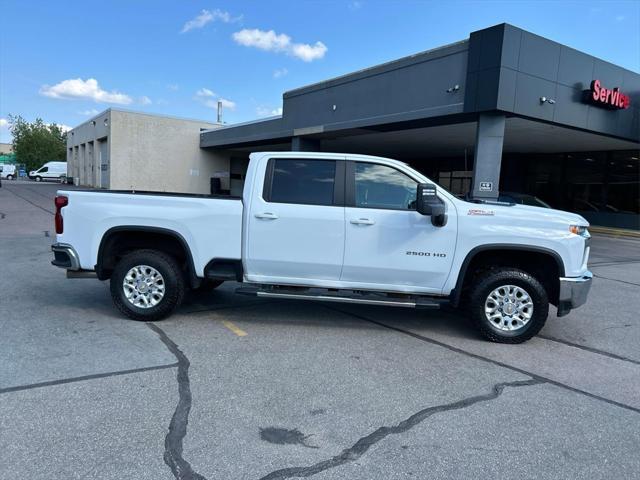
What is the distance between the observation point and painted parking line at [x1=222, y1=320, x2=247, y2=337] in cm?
538

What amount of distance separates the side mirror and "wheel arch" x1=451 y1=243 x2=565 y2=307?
0.53 m

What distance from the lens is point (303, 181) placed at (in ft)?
18.5

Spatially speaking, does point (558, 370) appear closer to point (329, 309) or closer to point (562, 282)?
point (562, 282)

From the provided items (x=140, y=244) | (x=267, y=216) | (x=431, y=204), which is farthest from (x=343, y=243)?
(x=140, y=244)

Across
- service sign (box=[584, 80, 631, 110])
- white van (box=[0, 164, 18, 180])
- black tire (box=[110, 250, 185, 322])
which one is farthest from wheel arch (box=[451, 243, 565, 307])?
white van (box=[0, 164, 18, 180])

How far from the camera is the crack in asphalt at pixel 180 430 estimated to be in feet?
9.28

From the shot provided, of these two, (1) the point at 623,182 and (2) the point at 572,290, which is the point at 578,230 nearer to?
(2) the point at 572,290

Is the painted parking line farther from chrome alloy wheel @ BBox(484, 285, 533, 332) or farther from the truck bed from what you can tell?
chrome alloy wheel @ BBox(484, 285, 533, 332)

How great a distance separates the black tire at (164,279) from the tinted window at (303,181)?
57.7 inches

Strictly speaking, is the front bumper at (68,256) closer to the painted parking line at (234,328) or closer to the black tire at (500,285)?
the painted parking line at (234,328)

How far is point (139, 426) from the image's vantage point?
3311mm

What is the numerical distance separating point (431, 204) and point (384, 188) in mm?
623

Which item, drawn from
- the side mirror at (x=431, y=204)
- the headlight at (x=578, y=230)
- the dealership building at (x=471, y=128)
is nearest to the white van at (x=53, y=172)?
the dealership building at (x=471, y=128)

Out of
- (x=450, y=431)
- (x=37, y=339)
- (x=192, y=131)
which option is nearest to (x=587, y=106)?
(x=450, y=431)
